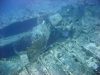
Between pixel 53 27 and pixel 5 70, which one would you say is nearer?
pixel 5 70

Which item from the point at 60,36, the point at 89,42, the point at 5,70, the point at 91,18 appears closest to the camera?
the point at 89,42

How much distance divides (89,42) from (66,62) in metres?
1.74

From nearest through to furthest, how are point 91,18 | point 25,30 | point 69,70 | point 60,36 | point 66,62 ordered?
point 69,70
point 66,62
point 60,36
point 91,18
point 25,30

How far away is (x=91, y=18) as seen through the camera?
9328mm

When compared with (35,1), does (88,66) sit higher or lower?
higher

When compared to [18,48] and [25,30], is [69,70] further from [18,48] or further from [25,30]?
[25,30]

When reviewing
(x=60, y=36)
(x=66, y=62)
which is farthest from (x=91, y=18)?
(x=66, y=62)

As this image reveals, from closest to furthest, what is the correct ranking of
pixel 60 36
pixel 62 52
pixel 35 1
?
pixel 62 52, pixel 60 36, pixel 35 1

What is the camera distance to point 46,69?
193 inches

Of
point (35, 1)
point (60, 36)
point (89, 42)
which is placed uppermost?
point (89, 42)

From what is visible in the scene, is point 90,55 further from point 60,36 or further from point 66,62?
point 60,36

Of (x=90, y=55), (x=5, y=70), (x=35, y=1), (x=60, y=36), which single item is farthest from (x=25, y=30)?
(x=35, y=1)

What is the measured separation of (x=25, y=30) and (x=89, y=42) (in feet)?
22.7

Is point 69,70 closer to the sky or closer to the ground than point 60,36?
closer to the sky
